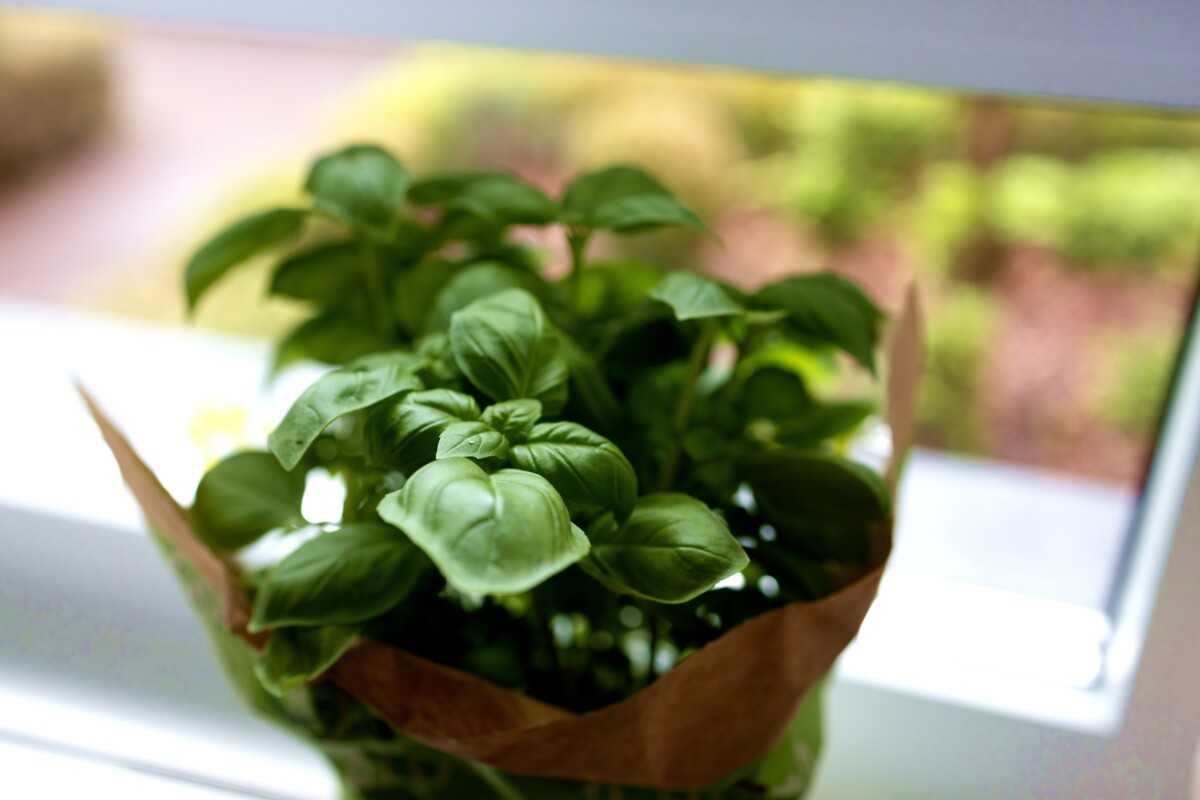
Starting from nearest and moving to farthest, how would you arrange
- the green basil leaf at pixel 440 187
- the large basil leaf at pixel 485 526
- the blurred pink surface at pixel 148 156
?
the large basil leaf at pixel 485 526
the green basil leaf at pixel 440 187
the blurred pink surface at pixel 148 156

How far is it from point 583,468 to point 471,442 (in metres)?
0.04

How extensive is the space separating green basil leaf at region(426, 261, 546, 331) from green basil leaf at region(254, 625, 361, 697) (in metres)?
0.13

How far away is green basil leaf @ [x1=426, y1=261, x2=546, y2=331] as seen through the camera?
46 cm

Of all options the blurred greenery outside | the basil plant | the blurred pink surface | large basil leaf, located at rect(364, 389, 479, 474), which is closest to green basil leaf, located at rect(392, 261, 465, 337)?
the basil plant

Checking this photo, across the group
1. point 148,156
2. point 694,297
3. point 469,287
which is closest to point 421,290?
point 469,287

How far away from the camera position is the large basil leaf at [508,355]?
0.40 meters

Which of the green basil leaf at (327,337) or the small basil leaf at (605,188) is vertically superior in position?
the small basil leaf at (605,188)

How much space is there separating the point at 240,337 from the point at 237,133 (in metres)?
0.25

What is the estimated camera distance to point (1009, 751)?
0.65 meters


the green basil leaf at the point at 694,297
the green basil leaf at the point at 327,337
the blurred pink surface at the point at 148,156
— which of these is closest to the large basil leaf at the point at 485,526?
the green basil leaf at the point at 694,297

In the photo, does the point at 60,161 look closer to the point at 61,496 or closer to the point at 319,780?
the point at 61,496

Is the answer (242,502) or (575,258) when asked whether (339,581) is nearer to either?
(242,502)

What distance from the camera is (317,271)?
0.54 meters

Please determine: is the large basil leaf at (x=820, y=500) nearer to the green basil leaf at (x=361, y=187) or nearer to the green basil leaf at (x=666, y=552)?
the green basil leaf at (x=666, y=552)
